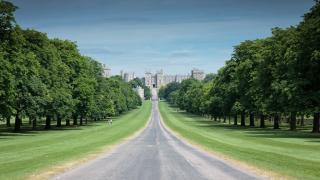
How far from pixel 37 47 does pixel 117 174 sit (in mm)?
58694

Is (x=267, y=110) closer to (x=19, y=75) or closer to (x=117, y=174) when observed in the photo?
(x=19, y=75)

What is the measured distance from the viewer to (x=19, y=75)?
2522 inches

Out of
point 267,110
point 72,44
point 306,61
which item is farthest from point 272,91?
point 72,44

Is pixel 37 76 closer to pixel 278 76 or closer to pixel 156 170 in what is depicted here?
pixel 278 76

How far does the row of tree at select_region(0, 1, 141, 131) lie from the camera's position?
62.4 meters

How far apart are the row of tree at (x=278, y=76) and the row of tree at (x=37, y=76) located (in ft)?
85.7

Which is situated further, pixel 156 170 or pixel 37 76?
pixel 37 76

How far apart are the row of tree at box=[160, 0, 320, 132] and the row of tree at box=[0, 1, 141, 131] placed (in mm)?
26117

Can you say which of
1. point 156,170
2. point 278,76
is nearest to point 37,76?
point 278,76

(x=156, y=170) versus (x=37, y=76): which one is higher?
(x=37, y=76)

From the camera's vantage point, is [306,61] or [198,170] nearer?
[198,170]

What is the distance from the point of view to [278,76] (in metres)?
73.4

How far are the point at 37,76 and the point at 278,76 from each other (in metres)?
30.9

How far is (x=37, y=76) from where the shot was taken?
241 feet
